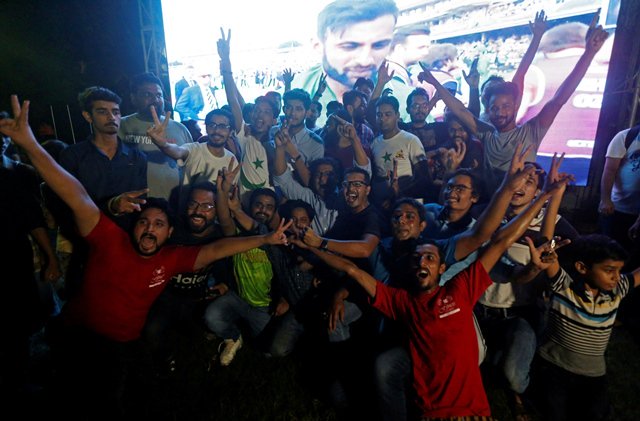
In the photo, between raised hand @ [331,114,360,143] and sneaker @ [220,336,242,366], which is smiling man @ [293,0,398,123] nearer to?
raised hand @ [331,114,360,143]

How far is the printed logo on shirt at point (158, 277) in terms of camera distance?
2551mm

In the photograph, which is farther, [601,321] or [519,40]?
[519,40]

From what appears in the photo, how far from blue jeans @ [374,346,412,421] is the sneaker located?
55.3 inches

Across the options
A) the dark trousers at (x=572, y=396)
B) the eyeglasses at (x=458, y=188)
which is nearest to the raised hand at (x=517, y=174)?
the eyeglasses at (x=458, y=188)

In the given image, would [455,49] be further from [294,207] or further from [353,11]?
[294,207]

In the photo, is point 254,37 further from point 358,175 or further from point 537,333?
point 537,333

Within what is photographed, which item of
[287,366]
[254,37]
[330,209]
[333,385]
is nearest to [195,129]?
[254,37]

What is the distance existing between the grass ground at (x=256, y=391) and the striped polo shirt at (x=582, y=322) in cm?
51

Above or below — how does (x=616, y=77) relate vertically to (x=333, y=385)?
above

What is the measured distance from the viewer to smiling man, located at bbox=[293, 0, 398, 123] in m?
6.57

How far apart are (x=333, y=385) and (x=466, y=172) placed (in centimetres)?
196

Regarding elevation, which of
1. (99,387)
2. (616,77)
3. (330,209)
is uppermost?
(616,77)

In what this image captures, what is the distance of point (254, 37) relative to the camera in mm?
7504

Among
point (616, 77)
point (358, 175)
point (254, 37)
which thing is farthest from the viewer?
point (254, 37)
